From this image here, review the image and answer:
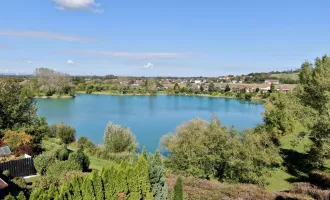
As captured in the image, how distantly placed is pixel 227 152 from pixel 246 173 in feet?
5.09

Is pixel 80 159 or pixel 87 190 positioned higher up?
pixel 87 190

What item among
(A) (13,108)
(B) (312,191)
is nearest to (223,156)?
(B) (312,191)

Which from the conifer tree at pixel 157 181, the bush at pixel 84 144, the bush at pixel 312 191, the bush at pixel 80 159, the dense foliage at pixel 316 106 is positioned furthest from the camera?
the bush at pixel 84 144

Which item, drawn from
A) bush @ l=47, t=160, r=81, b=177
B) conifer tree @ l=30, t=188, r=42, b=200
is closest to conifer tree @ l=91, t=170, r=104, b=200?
conifer tree @ l=30, t=188, r=42, b=200

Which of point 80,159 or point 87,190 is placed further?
point 80,159

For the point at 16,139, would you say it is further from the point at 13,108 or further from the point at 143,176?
the point at 143,176

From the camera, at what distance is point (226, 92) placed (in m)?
104

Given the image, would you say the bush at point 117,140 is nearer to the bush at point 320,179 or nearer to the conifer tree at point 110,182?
the conifer tree at point 110,182

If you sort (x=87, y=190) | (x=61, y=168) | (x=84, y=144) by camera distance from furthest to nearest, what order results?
(x=84, y=144)
(x=61, y=168)
(x=87, y=190)

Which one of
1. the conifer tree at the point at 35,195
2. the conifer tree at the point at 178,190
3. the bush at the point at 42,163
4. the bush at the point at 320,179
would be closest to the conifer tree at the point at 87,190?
the conifer tree at the point at 35,195

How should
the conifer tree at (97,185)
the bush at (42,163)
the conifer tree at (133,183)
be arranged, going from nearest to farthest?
the conifer tree at (97,185) → the conifer tree at (133,183) → the bush at (42,163)

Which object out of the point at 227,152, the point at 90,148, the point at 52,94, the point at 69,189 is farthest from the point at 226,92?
the point at 69,189

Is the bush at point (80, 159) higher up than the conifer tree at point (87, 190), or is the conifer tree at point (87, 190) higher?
the conifer tree at point (87, 190)

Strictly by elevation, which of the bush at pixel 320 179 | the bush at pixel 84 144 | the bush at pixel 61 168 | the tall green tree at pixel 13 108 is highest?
the tall green tree at pixel 13 108
